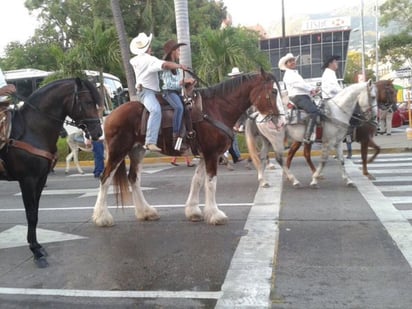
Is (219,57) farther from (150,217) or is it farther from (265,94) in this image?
(150,217)

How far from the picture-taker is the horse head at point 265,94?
6.73 m

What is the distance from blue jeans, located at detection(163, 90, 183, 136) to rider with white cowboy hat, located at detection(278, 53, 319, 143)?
131 inches

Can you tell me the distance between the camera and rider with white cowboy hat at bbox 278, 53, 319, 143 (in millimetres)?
9120

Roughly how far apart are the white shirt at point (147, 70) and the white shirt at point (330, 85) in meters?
4.33

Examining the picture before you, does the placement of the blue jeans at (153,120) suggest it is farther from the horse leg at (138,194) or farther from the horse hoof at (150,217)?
the horse hoof at (150,217)

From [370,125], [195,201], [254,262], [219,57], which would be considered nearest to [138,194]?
[195,201]

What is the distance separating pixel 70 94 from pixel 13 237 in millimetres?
2427

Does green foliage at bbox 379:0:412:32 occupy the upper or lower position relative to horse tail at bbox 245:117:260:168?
upper

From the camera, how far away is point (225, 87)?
6.87 m

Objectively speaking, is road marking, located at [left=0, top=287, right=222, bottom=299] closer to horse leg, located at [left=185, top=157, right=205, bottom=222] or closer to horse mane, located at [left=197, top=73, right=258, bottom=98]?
horse leg, located at [left=185, top=157, right=205, bottom=222]

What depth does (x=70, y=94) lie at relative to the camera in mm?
5633

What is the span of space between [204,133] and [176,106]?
559mm

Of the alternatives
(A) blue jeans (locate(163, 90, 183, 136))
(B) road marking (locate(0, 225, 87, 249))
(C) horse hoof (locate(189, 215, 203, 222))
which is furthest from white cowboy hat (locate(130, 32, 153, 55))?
(B) road marking (locate(0, 225, 87, 249))

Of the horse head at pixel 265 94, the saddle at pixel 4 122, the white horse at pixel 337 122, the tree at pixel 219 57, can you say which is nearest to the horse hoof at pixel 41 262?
the saddle at pixel 4 122
